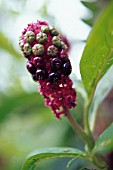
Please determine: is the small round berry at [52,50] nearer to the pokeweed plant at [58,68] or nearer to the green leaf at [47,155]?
the pokeweed plant at [58,68]

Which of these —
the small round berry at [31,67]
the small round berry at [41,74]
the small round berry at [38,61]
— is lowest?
the small round berry at [41,74]

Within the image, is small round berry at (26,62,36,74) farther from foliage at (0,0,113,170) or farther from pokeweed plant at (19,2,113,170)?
foliage at (0,0,113,170)

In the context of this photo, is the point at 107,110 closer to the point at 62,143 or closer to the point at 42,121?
the point at 62,143

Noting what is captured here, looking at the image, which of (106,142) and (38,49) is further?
→ (38,49)

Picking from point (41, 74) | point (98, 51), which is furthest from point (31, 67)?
point (98, 51)

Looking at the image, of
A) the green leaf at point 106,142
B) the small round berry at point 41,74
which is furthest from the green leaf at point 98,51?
the green leaf at point 106,142

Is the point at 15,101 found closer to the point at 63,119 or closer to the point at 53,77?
the point at 63,119
